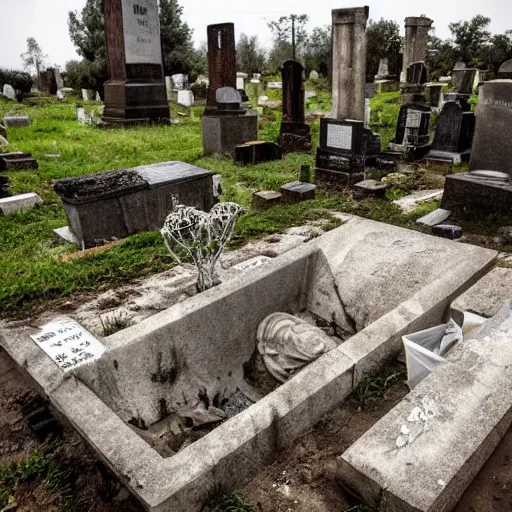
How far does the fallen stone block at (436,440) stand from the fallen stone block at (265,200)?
14.2 feet

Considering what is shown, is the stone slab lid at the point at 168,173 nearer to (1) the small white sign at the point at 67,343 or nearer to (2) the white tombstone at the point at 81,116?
(1) the small white sign at the point at 67,343

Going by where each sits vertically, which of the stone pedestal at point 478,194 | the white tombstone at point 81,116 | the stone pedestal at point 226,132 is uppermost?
the white tombstone at point 81,116

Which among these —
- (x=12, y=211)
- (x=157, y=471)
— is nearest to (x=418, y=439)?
(x=157, y=471)

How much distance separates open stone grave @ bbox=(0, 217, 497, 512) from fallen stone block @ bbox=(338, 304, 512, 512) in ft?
1.34

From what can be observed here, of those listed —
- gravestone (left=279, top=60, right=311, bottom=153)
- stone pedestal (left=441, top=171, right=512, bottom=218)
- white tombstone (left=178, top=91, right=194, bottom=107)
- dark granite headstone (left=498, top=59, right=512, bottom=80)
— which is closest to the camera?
stone pedestal (left=441, top=171, right=512, bottom=218)

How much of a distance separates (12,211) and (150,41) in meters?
8.69

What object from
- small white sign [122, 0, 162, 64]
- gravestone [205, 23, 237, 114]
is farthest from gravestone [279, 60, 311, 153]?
→ small white sign [122, 0, 162, 64]

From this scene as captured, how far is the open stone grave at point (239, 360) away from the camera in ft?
6.03

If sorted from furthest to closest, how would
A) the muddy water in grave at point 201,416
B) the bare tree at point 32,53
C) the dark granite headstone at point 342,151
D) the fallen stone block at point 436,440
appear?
the bare tree at point 32,53
the dark granite headstone at point 342,151
the muddy water in grave at point 201,416
the fallen stone block at point 436,440

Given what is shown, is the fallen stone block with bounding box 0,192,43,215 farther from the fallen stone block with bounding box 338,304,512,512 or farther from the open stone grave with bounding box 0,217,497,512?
the fallen stone block with bounding box 338,304,512,512

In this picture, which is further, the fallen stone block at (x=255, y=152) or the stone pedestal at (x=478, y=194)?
the fallen stone block at (x=255, y=152)

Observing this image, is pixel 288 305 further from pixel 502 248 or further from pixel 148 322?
pixel 502 248

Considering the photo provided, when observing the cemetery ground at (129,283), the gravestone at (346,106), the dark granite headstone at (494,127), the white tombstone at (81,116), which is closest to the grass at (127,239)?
the cemetery ground at (129,283)

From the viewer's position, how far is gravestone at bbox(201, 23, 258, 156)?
10.0m
